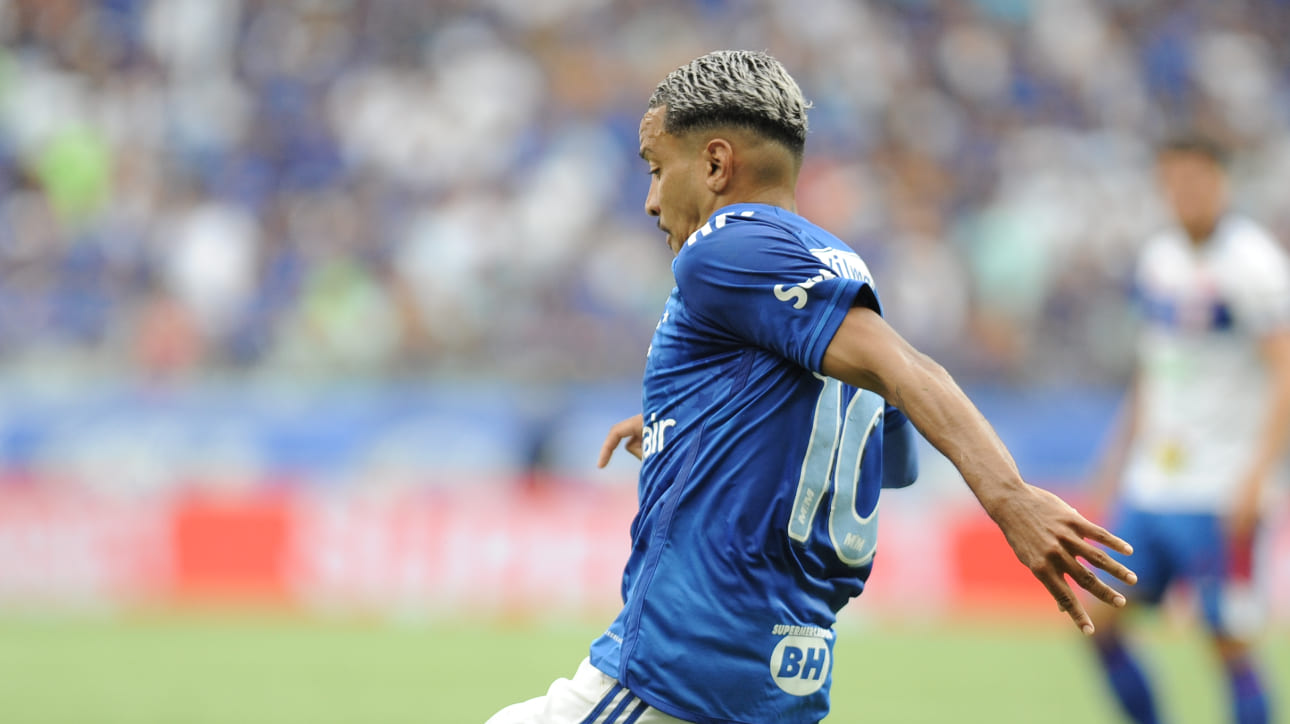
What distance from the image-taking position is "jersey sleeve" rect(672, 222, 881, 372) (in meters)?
3.01

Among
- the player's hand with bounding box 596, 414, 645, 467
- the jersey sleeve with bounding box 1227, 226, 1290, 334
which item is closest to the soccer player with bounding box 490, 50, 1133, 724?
the player's hand with bounding box 596, 414, 645, 467

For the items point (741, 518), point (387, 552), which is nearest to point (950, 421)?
point (741, 518)

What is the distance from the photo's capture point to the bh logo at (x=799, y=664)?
10.7ft

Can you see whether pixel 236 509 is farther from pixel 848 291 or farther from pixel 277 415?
pixel 848 291

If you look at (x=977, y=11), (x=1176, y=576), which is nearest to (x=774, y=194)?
(x=1176, y=576)

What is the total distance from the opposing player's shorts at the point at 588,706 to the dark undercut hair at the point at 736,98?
3.74 ft

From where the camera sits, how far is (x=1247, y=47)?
20.2m

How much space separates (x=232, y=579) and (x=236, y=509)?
574mm

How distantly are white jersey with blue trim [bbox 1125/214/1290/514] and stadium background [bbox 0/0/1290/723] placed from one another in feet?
6.86

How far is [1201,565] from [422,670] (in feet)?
16.1

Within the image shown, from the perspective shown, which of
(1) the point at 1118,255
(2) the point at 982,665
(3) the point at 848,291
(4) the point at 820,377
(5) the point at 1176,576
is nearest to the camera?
(3) the point at 848,291

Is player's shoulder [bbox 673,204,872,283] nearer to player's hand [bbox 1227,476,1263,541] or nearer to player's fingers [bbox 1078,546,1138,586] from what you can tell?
player's fingers [bbox 1078,546,1138,586]

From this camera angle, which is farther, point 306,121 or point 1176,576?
point 306,121

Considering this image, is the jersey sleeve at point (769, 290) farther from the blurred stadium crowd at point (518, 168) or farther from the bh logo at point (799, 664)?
the blurred stadium crowd at point (518, 168)
